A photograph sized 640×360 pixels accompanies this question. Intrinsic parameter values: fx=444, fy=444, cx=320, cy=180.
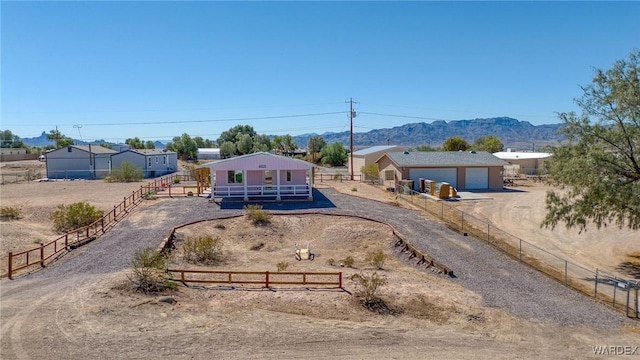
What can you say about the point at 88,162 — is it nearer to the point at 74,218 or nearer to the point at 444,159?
the point at 74,218

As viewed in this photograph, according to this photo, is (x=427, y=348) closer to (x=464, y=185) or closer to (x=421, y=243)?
(x=421, y=243)

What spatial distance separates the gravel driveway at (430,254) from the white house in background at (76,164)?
92.4 feet

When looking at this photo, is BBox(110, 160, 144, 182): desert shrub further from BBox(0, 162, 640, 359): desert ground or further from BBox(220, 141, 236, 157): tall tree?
BBox(220, 141, 236, 157): tall tree

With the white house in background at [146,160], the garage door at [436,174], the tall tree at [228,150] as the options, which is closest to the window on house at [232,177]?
the garage door at [436,174]

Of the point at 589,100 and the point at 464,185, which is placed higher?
the point at 589,100

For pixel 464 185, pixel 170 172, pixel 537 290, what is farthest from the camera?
pixel 170 172

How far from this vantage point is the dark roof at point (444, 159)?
1657 inches

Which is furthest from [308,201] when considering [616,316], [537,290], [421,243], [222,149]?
[222,149]

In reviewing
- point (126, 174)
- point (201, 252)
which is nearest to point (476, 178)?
point (201, 252)

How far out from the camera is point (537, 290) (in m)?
15.7

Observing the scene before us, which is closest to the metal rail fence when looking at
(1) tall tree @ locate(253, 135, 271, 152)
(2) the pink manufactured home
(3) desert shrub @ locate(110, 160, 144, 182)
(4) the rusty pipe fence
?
(2) the pink manufactured home

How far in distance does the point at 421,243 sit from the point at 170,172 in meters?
48.8

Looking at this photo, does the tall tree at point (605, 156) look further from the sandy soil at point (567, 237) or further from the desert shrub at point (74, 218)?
the desert shrub at point (74, 218)

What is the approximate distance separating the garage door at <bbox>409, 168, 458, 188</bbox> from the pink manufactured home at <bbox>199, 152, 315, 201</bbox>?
1240 cm
